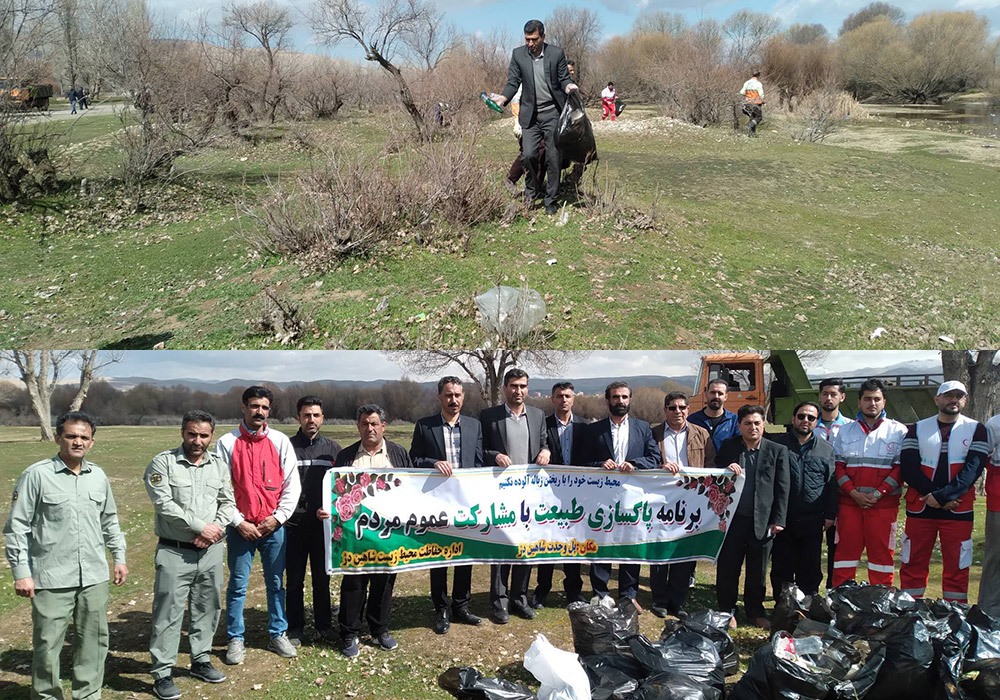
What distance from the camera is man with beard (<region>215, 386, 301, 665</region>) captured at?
192 inches

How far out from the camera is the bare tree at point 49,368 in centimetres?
945

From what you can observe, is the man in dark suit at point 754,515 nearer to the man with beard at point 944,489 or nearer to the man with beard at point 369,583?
the man with beard at point 944,489

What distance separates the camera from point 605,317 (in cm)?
863

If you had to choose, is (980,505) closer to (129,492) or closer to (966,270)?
(966,270)

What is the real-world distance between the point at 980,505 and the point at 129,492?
11069 mm

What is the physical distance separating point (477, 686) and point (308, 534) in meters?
1.57

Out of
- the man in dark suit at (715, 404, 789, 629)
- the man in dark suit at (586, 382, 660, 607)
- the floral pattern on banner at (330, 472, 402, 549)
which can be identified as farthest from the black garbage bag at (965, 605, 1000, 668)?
the floral pattern on banner at (330, 472, 402, 549)

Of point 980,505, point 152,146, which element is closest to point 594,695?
point 980,505

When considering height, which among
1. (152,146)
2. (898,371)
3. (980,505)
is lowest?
(980,505)

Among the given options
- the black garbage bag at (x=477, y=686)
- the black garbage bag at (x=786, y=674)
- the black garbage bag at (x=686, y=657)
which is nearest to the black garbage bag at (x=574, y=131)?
the black garbage bag at (x=686, y=657)

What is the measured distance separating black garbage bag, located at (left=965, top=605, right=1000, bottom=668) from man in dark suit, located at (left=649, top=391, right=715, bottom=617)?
1.87m

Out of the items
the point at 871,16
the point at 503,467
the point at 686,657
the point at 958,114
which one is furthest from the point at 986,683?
the point at 871,16

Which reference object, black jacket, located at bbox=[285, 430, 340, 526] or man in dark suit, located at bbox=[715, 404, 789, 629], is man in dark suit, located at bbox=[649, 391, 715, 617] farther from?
black jacket, located at bbox=[285, 430, 340, 526]

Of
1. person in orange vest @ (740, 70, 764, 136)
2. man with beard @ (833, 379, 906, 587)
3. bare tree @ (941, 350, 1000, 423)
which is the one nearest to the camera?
man with beard @ (833, 379, 906, 587)
